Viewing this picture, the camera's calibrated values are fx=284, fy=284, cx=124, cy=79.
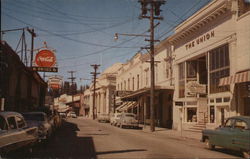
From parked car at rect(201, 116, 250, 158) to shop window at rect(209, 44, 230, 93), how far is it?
8.67 meters

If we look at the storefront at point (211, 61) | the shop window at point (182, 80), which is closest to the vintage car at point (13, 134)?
the storefront at point (211, 61)

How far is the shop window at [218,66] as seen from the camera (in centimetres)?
2070

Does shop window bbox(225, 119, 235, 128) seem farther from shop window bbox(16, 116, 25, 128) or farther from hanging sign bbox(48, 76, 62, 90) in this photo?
hanging sign bbox(48, 76, 62, 90)

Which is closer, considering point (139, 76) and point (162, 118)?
point (162, 118)

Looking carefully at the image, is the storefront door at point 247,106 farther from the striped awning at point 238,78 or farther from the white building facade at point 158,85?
the white building facade at point 158,85

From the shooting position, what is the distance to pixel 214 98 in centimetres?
2206

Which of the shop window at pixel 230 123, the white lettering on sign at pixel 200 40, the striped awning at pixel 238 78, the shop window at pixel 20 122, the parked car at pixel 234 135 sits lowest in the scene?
the parked car at pixel 234 135

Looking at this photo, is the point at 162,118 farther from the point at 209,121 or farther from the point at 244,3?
the point at 244,3

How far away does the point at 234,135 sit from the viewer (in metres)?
11.2

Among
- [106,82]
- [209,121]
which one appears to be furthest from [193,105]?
[106,82]

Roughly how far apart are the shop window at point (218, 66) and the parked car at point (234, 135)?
8674mm

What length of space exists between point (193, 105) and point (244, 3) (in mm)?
9757

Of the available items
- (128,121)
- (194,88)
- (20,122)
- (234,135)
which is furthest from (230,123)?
(128,121)

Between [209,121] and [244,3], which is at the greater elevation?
[244,3]
